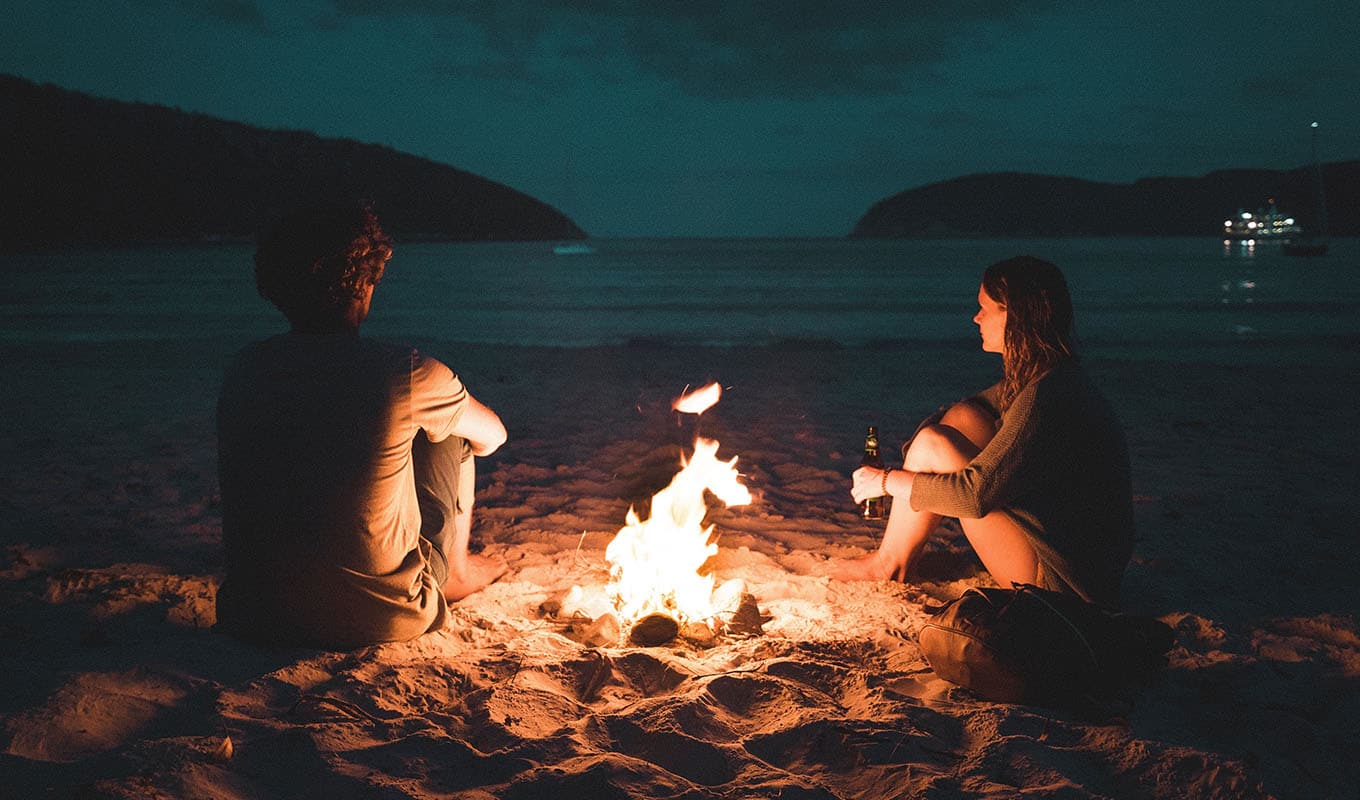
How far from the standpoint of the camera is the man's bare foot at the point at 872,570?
4.46m

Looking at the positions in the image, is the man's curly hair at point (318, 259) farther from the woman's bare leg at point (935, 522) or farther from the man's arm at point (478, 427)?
the woman's bare leg at point (935, 522)

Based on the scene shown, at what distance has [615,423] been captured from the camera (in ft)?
27.9

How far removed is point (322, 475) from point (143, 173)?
120m

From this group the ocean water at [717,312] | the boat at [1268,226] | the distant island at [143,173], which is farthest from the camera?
the boat at [1268,226]

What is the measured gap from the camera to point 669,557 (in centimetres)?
410

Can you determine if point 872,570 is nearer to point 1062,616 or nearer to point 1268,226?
point 1062,616

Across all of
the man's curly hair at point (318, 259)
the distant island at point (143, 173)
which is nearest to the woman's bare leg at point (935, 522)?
the man's curly hair at point (318, 259)

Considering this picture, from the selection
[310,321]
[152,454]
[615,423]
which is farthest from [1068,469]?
[152,454]

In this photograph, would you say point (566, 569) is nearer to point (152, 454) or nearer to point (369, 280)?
point (369, 280)

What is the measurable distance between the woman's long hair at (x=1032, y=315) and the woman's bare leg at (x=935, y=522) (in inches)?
18.1

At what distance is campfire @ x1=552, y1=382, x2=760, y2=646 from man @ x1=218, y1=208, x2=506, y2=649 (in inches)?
37.8

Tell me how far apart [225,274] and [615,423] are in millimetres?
41370

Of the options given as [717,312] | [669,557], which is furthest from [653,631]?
[717,312]

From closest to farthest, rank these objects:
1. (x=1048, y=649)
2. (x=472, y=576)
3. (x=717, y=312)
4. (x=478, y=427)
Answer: (x=1048, y=649), (x=478, y=427), (x=472, y=576), (x=717, y=312)
